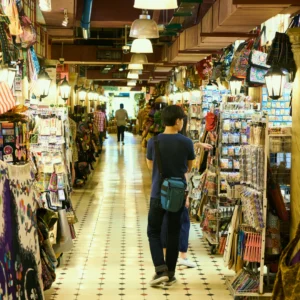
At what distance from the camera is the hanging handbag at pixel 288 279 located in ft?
17.6

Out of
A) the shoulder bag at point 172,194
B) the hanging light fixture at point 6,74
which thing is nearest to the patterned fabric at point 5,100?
the shoulder bag at point 172,194

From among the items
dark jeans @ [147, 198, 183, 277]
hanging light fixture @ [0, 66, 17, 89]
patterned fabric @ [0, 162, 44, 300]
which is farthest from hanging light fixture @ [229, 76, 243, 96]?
patterned fabric @ [0, 162, 44, 300]

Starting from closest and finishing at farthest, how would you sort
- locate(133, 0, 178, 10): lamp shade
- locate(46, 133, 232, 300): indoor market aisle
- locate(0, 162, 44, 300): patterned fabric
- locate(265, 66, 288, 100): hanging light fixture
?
locate(0, 162, 44, 300): patterned fabric
locate(133, 0, 178, 10): lamp shade
locate(46, 133, 232, 300): indoor market aisle
locate(265, 66, 288, 100): hanging light fixture

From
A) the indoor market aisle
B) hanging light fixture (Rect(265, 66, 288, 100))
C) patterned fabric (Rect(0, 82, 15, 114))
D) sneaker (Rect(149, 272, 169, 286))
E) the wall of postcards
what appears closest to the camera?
patterned fabric (Rect(0, 82, 15, 114))

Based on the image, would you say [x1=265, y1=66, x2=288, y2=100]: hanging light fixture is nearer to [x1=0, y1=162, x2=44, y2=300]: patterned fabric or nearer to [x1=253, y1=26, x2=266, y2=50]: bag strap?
[x1=253, y1=26, x2=266, y2=50]: bag strap

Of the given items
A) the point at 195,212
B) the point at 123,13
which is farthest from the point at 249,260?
the point at 123,13

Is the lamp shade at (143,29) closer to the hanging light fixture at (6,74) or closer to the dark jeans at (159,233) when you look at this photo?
the hanging light fixture at (6,74)

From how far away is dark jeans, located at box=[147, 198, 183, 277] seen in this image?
6.87 meters

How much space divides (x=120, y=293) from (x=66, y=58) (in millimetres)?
13145

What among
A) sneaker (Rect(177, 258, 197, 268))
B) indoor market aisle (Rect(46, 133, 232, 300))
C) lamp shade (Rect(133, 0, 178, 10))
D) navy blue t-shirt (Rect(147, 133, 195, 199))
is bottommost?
indoor market aisle (Rect(46, 133, 232, 300))

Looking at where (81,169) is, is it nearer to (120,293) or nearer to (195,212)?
(195,212)

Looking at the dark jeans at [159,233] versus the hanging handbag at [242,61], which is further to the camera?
the hanging handbag at [242,61]

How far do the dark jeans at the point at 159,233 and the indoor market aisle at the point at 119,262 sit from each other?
0.30 metres

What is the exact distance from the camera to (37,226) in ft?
19.1
